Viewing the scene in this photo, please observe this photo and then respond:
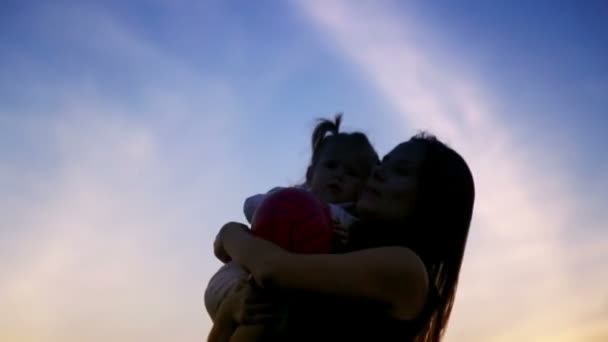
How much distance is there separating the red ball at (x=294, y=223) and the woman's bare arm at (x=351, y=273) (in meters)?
0.17

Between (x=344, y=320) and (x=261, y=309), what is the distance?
0.38m

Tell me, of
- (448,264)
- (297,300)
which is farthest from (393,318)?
(448,264)

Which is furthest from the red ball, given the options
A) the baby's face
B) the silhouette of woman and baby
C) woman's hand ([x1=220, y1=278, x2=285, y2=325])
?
the baby's face

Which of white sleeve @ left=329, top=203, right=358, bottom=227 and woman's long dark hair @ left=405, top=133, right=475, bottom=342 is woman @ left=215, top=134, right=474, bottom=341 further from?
white sleeve @ left=329, top=203, right=358, bottom=227

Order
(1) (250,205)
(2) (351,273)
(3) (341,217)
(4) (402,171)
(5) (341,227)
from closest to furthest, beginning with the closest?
(2) (351,273), (4) (402,171), (5) (341,227), (3) (341,217), (1) (250,205)

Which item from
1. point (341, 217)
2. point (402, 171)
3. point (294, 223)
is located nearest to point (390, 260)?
point (294, 223)

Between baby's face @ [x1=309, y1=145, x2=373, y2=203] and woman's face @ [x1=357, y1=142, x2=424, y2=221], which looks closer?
woman's face @ [x1=357, y1=142, x2=424, y2=221]

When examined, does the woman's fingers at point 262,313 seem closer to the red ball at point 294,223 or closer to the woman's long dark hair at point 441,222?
the red ball at point 294,223

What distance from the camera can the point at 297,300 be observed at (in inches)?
106

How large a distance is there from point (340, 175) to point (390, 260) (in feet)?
7.58

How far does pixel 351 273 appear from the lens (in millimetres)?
2617

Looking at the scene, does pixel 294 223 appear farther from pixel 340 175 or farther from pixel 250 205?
pixel 340 175

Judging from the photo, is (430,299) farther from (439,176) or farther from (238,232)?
(238,232)

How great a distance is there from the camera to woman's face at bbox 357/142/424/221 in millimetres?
3238
